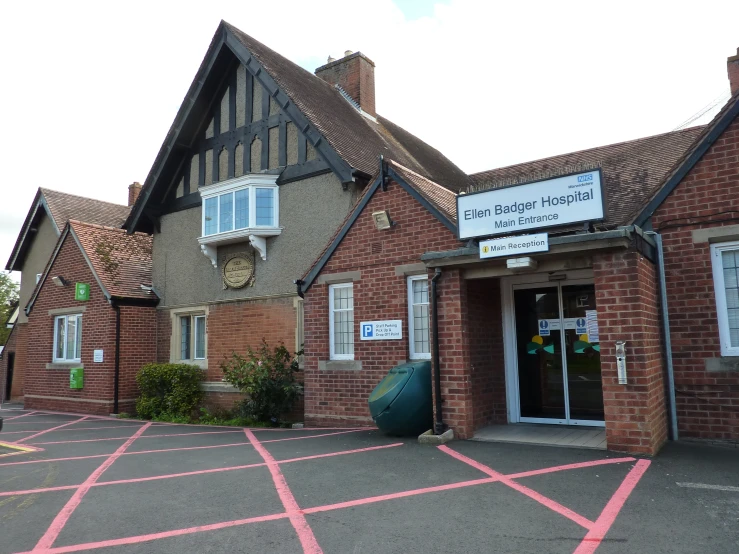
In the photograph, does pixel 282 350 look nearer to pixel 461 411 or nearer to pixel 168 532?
pixel 461 411

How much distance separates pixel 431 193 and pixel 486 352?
3087 millimetres

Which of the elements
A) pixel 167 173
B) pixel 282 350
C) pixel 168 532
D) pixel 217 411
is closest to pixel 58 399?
pixel 217 411

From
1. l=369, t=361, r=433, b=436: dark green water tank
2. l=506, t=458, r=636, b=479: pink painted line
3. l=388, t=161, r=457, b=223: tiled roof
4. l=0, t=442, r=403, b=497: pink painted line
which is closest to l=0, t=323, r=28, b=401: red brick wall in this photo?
l=0, t=442, r=403, b=497: pink painted line

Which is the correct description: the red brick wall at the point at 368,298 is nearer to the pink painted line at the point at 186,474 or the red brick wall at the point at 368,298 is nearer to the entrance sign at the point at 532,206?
the entrance sign at the point at 532,206

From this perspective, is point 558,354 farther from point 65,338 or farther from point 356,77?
point 65,338

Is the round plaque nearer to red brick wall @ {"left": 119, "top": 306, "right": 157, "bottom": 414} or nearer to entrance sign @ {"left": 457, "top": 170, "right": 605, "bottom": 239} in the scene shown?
red brick wall @ {"left": 119, "top": 306, "right": 157, "bottom": 414}

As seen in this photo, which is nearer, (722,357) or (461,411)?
(722,357)

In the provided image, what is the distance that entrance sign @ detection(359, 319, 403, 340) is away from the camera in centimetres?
1000

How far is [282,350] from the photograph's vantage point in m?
12.1

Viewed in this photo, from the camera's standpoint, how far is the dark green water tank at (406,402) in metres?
8.84

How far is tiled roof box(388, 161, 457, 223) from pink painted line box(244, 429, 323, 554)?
194 inches

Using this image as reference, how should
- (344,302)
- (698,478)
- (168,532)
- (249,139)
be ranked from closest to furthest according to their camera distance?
(168,532), (698,478), (344,302), (249,139)

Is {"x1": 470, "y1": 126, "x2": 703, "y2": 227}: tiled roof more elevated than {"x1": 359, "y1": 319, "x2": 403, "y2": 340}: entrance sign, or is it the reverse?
{"x1": 470, "y1": 126, "x2": 703, "y2": 227}: tiled roof

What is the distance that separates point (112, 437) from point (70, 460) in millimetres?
2463
